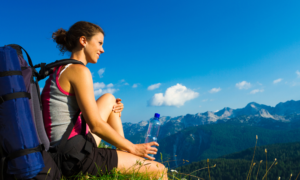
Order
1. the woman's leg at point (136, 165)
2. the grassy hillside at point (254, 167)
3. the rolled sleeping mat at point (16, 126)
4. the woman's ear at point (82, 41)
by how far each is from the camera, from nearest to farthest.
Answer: the rolled sleeping mat at point (16, 126), the woman's leg at point (136, 165), the woman's ear at point (82, 41), the grassy hillside at point (254, 167)

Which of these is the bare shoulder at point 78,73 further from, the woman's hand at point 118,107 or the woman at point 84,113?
the woman's hand at point 118,107

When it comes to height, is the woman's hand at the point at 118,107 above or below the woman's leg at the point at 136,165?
above

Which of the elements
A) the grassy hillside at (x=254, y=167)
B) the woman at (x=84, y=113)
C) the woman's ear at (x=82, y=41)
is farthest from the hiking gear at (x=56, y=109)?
the grassy hillside at (x=254, y=167)

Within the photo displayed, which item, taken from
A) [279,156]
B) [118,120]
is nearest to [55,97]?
[118,120]

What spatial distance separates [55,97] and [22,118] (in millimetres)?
522

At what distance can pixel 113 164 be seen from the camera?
261 centimetres

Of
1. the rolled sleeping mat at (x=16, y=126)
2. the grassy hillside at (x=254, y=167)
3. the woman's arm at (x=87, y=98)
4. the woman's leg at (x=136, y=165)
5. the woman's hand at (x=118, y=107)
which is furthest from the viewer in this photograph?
the grassy hillside at (x=254, y=167)

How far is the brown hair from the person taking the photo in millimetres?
2865

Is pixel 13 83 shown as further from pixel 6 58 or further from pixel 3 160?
pixel 3 160

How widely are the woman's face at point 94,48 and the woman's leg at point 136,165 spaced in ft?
4.74

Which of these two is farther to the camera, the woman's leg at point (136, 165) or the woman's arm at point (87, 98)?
the woman's leg at point (136, 165)

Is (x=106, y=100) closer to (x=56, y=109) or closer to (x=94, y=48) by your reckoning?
(x=94, y=48)

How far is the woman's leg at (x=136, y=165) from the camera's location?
2.66 meters

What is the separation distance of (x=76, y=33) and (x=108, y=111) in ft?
4.49
